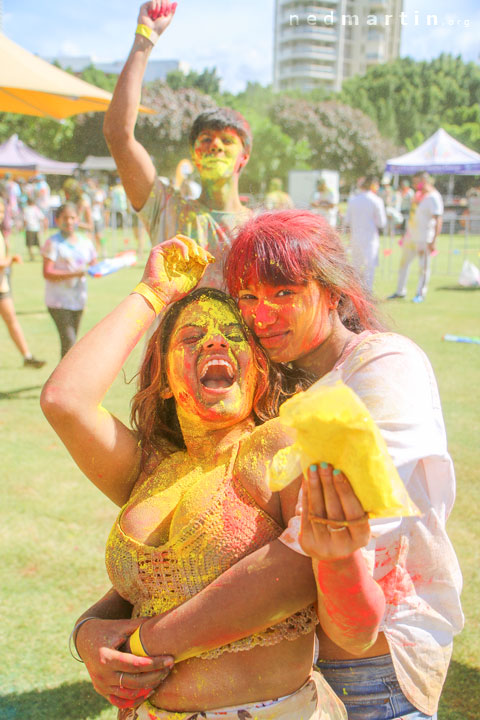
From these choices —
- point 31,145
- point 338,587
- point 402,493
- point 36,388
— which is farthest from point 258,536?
point 31,145

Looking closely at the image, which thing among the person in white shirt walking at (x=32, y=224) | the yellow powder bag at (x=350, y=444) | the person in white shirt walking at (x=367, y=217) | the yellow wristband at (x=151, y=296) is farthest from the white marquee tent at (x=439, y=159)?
the yellow powder bag at (x=350, y=444)

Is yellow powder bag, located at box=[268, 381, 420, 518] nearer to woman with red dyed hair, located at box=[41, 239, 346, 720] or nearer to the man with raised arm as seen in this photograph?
woman with red dyed hair, located at box=[41, 239, 346, 720]

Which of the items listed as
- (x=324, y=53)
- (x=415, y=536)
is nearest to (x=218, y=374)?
(x=415, y=536)

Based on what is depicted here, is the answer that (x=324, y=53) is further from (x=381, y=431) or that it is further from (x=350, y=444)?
(x=350, y=444)

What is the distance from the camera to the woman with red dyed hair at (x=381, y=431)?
4.43 feet

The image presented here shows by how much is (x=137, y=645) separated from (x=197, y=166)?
2374 mm

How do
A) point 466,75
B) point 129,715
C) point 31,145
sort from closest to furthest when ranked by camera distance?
point 129,715 → point 31,145 → point 466,75

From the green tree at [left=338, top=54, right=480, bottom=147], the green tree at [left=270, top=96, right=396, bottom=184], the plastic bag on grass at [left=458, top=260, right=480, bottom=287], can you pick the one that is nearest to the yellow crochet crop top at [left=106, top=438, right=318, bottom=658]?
the plastic bag on grass at [left=458, top=260, right=480, bottom=287]

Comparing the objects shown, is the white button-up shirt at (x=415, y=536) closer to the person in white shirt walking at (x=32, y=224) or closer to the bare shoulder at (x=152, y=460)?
the bare shoulder at (x=152, y=460)

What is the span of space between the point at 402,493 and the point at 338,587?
0.89 ft

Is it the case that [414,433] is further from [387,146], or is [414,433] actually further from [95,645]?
[387,146]

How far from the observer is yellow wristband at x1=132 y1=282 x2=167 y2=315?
1.74m

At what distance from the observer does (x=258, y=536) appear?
1.50m

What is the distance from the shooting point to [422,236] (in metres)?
11.9
